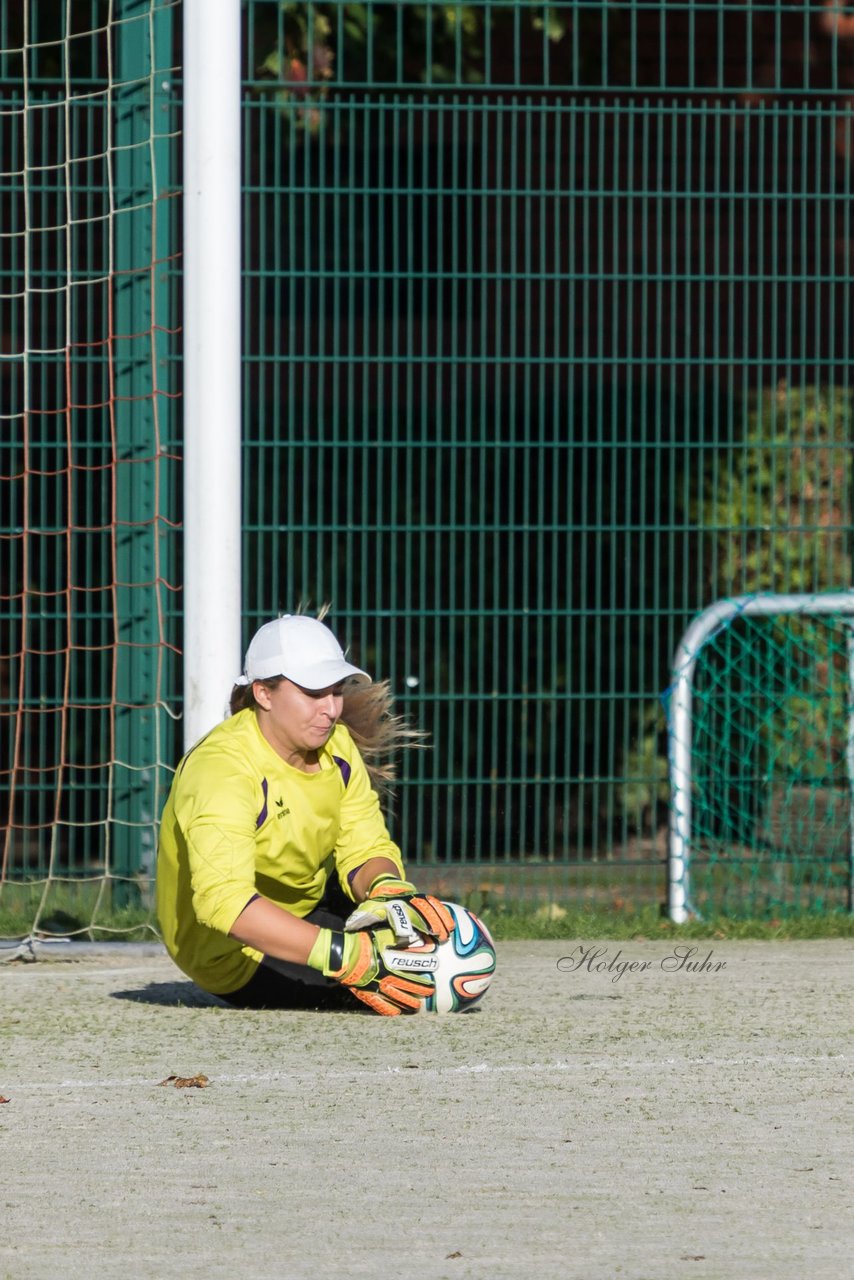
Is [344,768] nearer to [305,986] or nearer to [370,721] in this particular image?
[370,721]

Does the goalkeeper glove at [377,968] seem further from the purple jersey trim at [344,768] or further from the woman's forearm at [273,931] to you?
the purple jersey trim at [344,768]

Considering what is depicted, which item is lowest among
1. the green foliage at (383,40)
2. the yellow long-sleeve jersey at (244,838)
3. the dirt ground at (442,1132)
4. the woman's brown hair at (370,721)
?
the dirt ground at (442,1132)

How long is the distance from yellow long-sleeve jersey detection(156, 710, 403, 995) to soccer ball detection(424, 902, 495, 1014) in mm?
352

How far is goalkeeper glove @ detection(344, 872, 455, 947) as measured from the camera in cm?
568

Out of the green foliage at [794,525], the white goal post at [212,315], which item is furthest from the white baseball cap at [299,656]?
the green foliage at [794,525]

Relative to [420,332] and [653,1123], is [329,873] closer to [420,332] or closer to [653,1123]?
[653,1123]

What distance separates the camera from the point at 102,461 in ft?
25.4

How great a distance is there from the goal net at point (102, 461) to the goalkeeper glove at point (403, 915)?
1.94 metres

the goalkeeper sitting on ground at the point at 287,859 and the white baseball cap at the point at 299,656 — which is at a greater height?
the white baseball cap at the point at 299,656

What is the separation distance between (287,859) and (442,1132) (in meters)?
1.40

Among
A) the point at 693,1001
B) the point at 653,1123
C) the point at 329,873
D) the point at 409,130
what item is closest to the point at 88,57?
A: the point at 409,130

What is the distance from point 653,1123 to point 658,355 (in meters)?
3.94

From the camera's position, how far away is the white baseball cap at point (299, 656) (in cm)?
574

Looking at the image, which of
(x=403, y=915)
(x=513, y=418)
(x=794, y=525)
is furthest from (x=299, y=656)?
(x=794, y=525)
